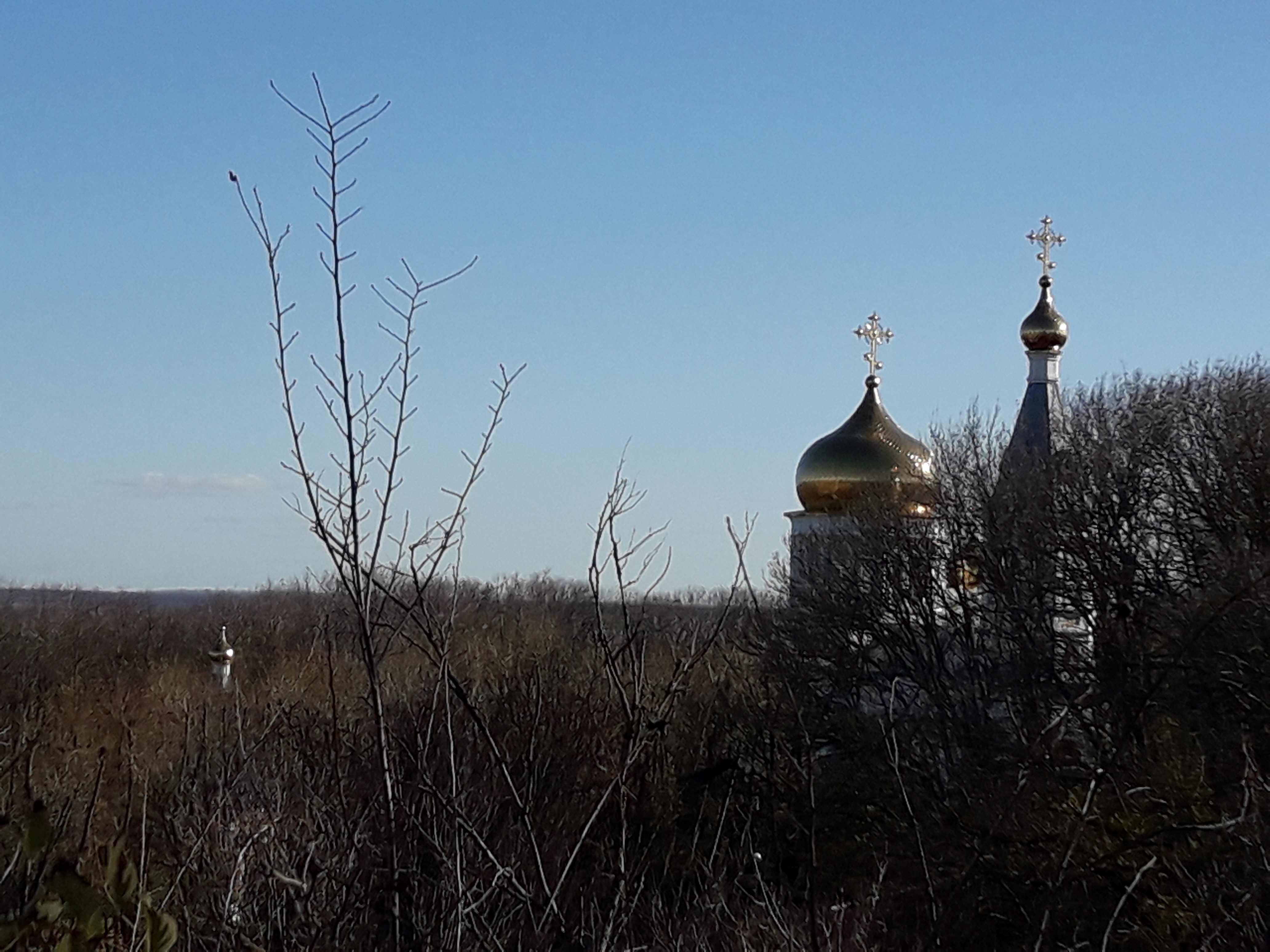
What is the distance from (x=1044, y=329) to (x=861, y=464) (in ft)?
11.3

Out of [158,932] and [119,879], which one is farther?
[119,879]

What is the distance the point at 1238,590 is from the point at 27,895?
215 centimetres

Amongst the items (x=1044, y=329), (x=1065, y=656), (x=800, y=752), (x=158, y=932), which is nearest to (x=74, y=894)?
(x=158, y=932)

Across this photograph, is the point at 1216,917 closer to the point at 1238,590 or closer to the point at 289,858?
the point at 289,858

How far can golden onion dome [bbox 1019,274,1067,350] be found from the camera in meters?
20.7

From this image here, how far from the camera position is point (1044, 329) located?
68.0ft

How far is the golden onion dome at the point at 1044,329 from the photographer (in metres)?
20.7

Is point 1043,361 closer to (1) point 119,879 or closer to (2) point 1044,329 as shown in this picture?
(2) point 1044,329

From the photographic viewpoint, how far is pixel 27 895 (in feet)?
7.63

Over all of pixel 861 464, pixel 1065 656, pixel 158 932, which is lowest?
pixel 158 932

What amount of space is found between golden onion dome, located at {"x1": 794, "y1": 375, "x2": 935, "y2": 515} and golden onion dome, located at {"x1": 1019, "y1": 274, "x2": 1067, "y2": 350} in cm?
225

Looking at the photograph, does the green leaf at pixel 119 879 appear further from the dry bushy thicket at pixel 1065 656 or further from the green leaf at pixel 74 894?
the dry bushy thicket at pixel 1065 656

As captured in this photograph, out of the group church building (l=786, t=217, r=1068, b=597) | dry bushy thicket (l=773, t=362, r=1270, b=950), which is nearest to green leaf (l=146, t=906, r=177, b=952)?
dry bushy thicket (l=773, t=362, r=1270, b=950)

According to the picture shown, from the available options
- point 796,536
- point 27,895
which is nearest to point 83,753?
point 796,536
